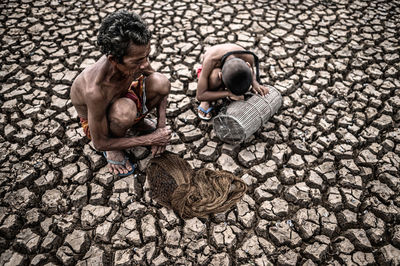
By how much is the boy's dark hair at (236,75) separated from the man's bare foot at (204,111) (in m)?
0.55

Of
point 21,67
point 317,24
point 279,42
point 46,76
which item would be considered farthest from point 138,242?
point 317,24

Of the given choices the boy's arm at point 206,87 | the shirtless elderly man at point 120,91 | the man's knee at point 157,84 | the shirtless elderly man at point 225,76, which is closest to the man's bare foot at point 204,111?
the shirtless elderly man at point 225,76

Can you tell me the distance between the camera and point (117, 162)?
2.63 metres

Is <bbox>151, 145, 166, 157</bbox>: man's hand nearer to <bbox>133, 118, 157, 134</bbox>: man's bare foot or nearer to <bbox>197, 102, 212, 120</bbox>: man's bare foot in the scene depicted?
<bbox>133, 118, 157, 134</bbox>: man's bare foot

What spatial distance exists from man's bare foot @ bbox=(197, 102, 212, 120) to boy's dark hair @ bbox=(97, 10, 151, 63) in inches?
52.3

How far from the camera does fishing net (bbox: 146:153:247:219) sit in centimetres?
244

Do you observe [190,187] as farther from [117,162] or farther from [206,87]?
[206,87]

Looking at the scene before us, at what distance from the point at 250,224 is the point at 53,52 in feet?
11.4

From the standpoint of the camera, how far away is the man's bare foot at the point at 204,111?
3.13 metres

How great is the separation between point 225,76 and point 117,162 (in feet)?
4.35

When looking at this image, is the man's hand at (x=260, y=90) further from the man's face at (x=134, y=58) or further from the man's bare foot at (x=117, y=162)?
the man's bare foot at (x=117, y=162)

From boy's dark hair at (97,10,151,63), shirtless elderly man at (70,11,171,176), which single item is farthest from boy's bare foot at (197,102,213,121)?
boy's dark hair at (97,10,151,63)

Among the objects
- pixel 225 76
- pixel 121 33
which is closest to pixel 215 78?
pixel 225 76

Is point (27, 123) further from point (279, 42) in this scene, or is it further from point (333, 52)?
point (333, 52)
